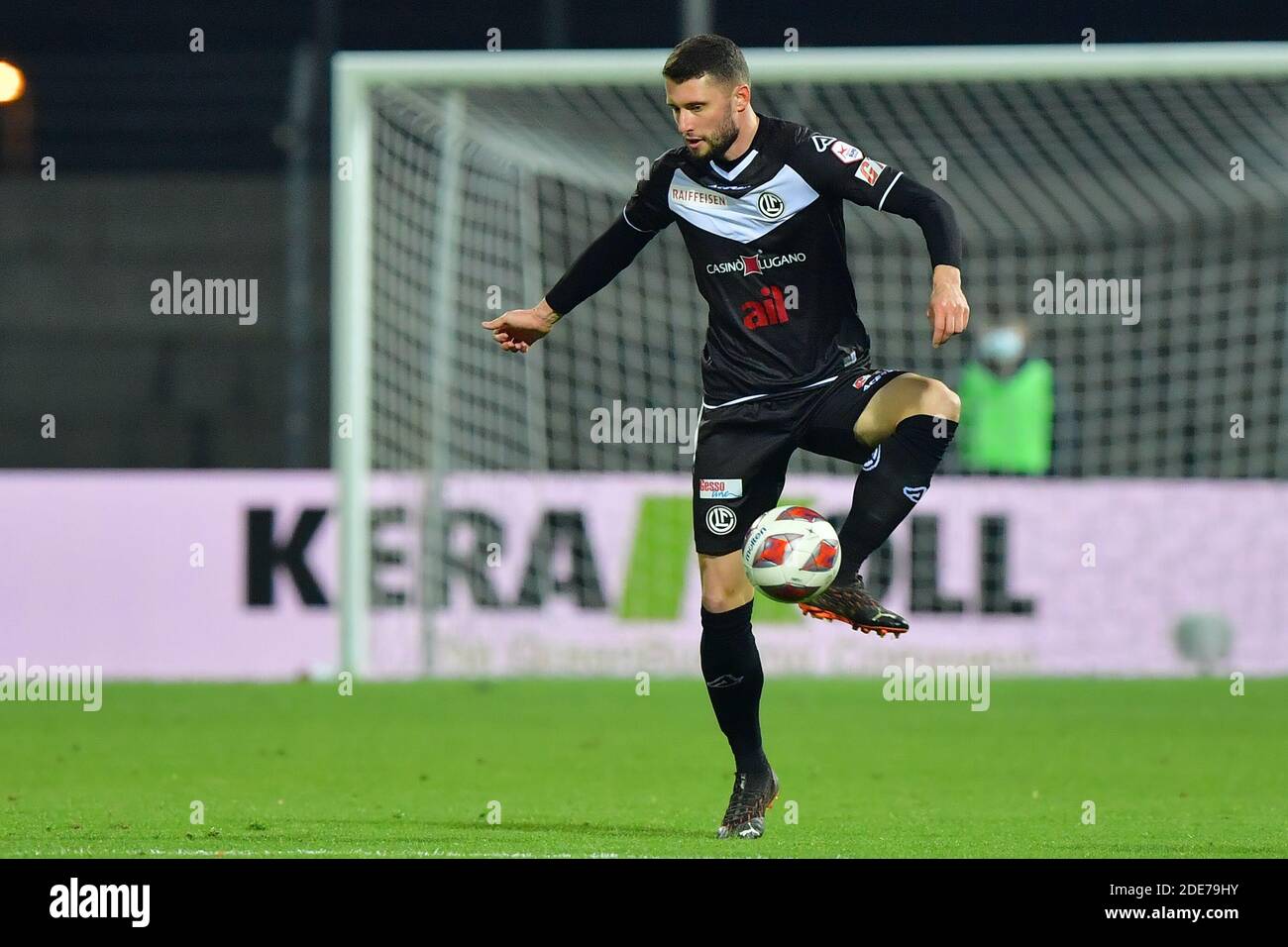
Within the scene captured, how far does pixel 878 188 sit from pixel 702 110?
572 mm

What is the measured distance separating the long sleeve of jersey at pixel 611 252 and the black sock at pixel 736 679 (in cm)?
112

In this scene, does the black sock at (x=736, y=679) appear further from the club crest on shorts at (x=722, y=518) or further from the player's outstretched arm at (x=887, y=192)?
the player's outstretched arm at (x=887, y=192)

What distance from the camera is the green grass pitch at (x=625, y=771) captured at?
652 centimetres

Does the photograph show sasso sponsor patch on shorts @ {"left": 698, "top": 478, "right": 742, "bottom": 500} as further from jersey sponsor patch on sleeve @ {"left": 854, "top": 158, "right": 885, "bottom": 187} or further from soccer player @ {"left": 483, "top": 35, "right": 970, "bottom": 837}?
jersey sponsor patch on sleeve @ {"left": 854, "top": 158, "right": 885, "bottom": 187}

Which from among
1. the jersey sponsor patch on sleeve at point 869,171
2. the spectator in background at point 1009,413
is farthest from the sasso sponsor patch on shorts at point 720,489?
the spectator in background at point 1009,413

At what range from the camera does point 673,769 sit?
9086 millimetres

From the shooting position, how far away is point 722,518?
6680 millimetres

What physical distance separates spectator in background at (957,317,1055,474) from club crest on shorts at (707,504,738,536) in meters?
7.91

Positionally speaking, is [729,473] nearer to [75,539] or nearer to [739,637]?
[739,637]

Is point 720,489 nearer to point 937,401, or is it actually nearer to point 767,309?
point 767,309

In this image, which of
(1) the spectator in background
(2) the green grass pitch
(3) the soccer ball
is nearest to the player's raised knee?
(3) the soccer ball

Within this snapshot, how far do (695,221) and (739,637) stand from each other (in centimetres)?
129

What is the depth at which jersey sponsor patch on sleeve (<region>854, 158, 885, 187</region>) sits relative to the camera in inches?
256

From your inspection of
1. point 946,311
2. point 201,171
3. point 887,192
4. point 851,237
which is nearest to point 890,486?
point 946,311
